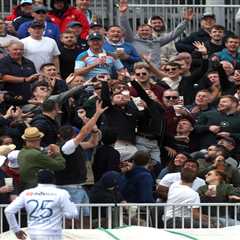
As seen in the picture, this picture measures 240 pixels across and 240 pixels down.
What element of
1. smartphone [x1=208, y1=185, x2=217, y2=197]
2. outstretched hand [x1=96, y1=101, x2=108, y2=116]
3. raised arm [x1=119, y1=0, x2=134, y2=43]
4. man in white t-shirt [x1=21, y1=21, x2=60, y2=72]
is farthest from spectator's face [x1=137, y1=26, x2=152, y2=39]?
smartphone [x1=208, y1=185, x2=217, y2=197]

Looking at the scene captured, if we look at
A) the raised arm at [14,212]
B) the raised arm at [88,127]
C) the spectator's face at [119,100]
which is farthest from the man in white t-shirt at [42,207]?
the spectator's face at [119,100]

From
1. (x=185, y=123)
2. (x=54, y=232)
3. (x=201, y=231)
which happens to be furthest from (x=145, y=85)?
(x=54, y=232)

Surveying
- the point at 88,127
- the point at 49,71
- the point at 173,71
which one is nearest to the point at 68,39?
the point at 49,71

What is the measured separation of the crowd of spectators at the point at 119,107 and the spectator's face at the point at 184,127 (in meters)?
0.02

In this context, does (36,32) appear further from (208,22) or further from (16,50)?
(208,22)

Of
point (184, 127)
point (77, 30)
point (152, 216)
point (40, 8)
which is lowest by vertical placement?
point (152, 216)

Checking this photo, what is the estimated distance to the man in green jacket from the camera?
1923 centimetres

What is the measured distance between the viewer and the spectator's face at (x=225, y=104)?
2297 centimetres

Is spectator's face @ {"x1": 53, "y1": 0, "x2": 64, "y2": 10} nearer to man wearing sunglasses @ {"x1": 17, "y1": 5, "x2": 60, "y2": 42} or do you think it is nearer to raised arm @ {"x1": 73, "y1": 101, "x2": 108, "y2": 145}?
man wearing sunglasses @ {"x1": 17, "y1": 5, "x2": 60, "y2": 42}

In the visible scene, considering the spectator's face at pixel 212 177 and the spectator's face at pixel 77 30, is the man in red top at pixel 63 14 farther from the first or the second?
the spectator's face at pixel 212 177

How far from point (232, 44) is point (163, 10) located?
2.80 m

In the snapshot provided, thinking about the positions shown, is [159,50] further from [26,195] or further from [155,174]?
[26,195]

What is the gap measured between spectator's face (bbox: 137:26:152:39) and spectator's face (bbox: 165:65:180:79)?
1.25 metres

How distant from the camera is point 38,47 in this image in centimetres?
2372
